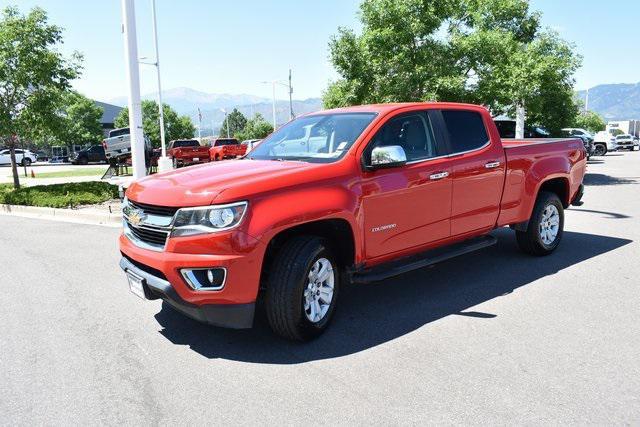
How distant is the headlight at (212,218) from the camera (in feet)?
12.1

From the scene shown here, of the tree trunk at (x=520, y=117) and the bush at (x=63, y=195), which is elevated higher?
the tree trunk at (x=520, y=117)

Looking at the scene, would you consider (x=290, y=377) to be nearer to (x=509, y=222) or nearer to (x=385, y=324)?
(x=385, y=324)

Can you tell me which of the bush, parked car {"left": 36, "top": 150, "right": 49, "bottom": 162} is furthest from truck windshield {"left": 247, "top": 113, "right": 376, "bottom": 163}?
parked car {"left": 36, "top": 150, "right": 49, "bottom": 162}

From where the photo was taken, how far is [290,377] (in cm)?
363

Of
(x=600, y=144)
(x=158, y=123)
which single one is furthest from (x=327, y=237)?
(x=158, y=123)

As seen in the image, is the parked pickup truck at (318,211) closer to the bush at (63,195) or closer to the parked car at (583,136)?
the bush at (63,195)

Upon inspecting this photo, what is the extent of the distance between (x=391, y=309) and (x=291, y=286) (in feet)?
4.58

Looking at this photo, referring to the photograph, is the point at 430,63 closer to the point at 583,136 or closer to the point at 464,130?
the point at 464,130

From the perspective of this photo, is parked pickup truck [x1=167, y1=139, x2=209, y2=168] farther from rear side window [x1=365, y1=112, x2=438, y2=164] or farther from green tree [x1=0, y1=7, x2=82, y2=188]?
rear side window [x1=365, y1=112, x2=438, y2=164]

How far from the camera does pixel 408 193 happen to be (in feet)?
15.5

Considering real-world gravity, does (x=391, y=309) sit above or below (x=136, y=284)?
below

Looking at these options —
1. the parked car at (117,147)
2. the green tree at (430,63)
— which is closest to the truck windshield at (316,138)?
the green tree at (430,63)

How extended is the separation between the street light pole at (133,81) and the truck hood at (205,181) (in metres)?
7.52

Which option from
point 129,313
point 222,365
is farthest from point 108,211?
point 222,365
